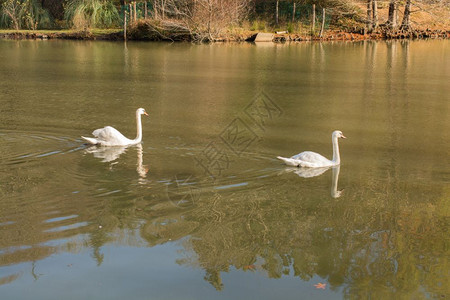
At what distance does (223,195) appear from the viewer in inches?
323

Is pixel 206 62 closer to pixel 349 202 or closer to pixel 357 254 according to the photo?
pixel 349 202

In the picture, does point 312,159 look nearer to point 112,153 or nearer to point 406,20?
point 112,153

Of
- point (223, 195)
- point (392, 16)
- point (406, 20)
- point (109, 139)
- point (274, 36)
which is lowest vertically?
point (223, 195)

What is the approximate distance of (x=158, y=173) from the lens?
920 cm

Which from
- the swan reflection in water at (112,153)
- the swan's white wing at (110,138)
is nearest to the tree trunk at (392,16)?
the swan reflection in water at (112,153)

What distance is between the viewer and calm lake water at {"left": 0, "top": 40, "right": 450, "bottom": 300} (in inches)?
237

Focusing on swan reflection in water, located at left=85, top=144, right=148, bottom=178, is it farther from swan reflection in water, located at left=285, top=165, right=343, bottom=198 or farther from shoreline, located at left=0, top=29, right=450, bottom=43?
shoreline, located at left=0, top=29, right=450, bottom=43

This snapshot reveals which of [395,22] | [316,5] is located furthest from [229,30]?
[395,22]

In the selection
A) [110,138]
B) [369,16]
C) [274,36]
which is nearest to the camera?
[110,138]

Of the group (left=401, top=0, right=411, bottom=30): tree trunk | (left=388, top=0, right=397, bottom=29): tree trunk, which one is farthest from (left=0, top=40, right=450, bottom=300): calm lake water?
(left=401, top=0, right=411, bottom=30): tree trunk

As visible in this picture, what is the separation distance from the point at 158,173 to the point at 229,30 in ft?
93.5

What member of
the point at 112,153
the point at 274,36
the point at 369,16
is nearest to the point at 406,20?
the point at 369,16

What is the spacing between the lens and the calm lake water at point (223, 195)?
19.7 feet

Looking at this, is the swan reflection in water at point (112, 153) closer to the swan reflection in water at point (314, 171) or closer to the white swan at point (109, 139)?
the white swan at point (109, 139)
